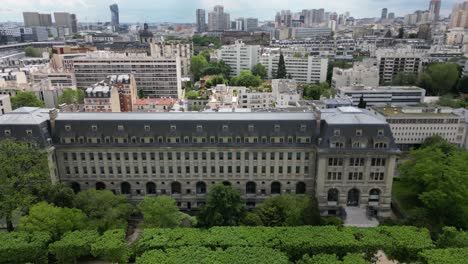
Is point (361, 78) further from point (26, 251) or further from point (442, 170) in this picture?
point (26, 251)

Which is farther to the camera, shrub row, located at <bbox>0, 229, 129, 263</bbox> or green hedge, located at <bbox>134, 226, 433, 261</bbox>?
green hedge, located at <bbox>134, 226, 433, 261</bbox>

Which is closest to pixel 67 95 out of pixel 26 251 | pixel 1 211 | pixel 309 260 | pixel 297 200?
pixel 1 211

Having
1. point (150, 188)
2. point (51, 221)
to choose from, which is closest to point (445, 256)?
point (150, 188)

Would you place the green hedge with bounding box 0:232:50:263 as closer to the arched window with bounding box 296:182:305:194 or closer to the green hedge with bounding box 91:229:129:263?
the green hedge with bounding box 91:229:129:263

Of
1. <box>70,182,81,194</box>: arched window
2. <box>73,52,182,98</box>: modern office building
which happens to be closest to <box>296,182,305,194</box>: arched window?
<box>70,182,81,194</box>: arched window

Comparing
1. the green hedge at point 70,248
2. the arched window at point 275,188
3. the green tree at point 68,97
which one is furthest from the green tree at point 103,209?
the green tree at point 68,97

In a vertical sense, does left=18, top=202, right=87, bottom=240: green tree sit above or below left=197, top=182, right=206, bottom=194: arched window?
above

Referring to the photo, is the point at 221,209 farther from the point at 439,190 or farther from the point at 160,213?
the point at 439,190
